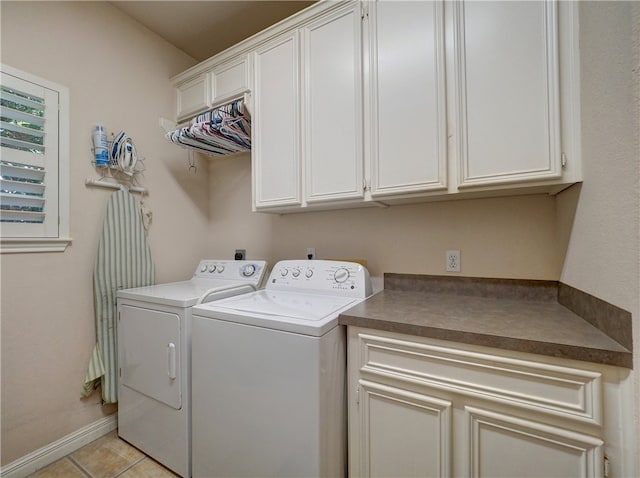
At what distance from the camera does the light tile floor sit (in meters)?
1.52

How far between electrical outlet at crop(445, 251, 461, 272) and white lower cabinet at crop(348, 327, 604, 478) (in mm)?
710

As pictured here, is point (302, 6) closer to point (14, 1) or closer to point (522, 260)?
point (14, 1)

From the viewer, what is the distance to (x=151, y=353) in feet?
5.17

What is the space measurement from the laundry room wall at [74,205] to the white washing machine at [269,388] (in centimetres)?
90

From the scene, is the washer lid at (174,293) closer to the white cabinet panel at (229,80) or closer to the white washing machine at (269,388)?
the white washing machine at (269,388)

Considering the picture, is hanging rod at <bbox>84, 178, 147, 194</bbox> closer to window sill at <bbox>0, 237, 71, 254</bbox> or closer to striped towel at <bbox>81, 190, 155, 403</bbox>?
striped towel at <bbox>81, 190, 155, 403</bbox>

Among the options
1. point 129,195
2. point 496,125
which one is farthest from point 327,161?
point 129,195

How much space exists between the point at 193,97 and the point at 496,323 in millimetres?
2402

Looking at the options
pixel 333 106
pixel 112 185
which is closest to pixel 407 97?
pixel 333 106

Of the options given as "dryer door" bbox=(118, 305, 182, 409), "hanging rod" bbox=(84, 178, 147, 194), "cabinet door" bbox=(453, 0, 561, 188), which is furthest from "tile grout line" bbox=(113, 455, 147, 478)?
"cabinet door" bbox=(453, 0, 561, 188)

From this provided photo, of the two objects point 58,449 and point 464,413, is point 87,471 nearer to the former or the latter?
point 58,449

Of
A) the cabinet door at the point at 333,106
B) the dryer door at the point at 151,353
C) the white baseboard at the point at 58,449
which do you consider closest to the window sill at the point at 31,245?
the dryer door at the point at 151,353

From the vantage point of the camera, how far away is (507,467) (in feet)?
2.96

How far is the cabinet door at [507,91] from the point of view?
1.09 metres
